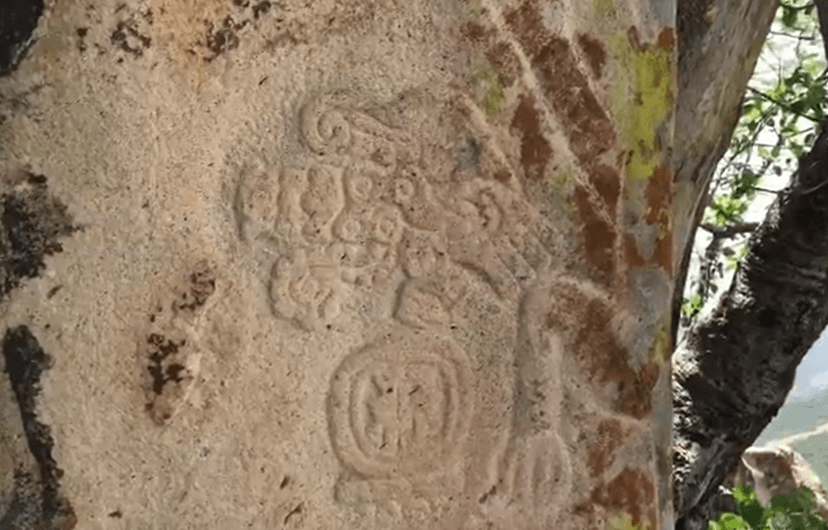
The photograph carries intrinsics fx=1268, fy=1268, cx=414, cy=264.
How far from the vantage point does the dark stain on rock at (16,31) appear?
1098 millimetres

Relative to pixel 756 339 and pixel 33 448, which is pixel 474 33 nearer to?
pixel 33 448

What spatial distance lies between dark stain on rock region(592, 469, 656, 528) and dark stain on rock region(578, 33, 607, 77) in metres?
0.40

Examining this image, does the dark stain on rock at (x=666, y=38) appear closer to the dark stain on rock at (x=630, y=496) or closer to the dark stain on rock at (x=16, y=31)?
the dark stain on rock at (x=630, y=496)

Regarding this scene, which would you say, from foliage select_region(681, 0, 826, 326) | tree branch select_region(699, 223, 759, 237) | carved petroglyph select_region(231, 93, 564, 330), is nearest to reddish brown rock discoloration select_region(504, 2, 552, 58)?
carved petroglyph select_region(231, 93, 564, 330)

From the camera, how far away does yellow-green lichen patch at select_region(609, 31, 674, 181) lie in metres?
1.25

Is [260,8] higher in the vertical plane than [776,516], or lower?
higher

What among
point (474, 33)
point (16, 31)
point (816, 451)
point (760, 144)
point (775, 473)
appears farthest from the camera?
point (816, 451)

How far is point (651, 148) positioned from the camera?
1281 millimetres

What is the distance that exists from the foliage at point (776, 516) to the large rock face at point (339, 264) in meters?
1.05

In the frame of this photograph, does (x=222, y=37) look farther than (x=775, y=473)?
No

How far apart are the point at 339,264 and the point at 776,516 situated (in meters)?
1.40

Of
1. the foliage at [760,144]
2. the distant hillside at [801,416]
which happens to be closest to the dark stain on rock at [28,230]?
the foliage at [760,144]

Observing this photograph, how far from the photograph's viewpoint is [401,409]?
3.92 feet

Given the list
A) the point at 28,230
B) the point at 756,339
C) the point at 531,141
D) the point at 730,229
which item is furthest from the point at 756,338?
the point at 28,230
